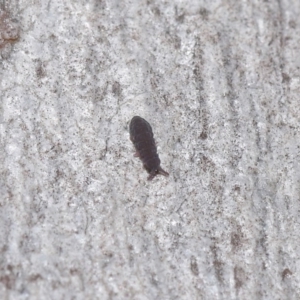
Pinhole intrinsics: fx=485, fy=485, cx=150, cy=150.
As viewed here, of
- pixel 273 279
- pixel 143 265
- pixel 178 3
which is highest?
pixel 178 3

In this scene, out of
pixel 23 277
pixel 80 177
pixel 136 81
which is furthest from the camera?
pixel 136 81

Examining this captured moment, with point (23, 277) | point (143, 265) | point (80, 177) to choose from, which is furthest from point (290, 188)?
point (23, 277)

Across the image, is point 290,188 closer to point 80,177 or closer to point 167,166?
point 167,166
